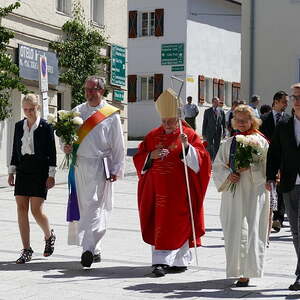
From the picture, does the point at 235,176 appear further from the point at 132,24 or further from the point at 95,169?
the point at 132,24

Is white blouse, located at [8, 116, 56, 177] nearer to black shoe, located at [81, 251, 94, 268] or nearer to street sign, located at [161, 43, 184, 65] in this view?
black shoe, located at [81, 251, 94, 268]

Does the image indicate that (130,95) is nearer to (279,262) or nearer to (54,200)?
(54,200)

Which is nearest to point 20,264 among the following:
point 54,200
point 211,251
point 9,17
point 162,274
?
point 162,274

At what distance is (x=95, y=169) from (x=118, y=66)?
62.9ft

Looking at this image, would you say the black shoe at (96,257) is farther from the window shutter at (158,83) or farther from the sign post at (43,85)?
the window shutter at (158,83)

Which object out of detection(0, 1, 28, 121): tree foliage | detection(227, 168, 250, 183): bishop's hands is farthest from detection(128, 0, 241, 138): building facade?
detection(227, 168, 250, 183): bishop's hands

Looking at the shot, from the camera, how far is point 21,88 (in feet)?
72.2

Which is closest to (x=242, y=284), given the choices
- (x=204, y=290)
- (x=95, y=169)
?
(x=204, y=290)

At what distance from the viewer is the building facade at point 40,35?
23.6 meters

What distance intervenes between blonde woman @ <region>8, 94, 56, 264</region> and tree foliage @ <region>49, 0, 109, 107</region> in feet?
50.7

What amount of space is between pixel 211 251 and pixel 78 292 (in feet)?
10.2

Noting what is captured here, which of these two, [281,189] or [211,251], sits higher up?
[281,189]

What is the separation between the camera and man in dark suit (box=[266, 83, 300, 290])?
848 cm

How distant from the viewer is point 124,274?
930 centimetres
